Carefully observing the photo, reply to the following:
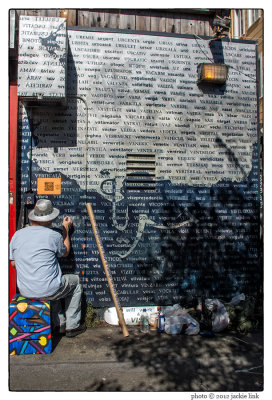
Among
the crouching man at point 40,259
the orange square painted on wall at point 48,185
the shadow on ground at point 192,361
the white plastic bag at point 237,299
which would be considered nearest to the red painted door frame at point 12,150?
the orange square painted on wall at point 48,185

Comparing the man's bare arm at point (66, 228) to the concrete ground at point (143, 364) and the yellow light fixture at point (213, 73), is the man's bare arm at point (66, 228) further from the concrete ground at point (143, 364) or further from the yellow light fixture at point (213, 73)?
the yellow light fixture at point (213, 73)

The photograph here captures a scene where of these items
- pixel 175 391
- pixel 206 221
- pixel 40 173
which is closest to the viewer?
pixel 175 391

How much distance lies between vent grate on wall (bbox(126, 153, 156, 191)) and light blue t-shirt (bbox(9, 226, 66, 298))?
1523 mm

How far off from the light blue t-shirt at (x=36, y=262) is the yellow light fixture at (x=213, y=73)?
10.4 feet

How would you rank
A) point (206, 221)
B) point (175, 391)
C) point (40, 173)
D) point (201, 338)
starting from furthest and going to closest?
point (206, 221)
point (40, 173)
point (201, 338)
point (175, 391)

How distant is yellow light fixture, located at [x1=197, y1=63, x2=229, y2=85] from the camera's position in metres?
4.96

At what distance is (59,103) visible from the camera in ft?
15.2

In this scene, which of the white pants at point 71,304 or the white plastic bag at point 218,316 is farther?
the white plastic bag at point 218,316

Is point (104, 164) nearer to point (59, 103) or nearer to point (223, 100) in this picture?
point (59, 103)

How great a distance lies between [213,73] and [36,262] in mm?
3637

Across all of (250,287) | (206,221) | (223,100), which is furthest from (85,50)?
(250,287)

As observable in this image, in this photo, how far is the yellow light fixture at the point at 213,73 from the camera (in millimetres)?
4961

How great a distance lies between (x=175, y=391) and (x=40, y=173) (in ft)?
10.5

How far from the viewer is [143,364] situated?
3.68 metres
